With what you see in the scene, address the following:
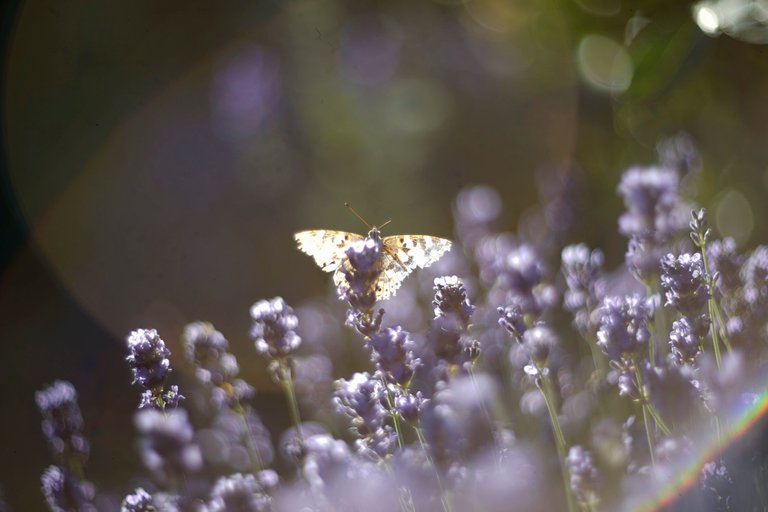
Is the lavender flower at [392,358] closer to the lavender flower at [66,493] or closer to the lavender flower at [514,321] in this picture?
the lavender flower at [514,321]

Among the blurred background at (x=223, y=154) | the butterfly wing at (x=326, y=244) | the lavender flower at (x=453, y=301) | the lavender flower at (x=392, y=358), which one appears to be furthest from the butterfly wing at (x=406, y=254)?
the blurred background at (x=223, y=154)

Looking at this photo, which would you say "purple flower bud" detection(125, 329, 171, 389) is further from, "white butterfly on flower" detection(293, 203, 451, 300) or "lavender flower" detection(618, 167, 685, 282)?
"lavender flower" detection(618, 167, 685, 282)

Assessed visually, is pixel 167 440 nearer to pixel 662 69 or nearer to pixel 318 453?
pixel 318 453

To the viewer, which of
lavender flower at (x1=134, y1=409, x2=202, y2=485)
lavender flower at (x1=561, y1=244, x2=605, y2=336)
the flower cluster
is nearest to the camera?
lavender flower at (x1=134, y1=409, x2=202, y2=485)

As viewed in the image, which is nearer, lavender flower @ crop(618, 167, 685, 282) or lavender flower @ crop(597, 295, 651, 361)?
lavender flower @ crop(597, 295, 651, 361)

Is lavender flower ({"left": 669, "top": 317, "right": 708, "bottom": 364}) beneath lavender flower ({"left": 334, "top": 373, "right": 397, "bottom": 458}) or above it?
above


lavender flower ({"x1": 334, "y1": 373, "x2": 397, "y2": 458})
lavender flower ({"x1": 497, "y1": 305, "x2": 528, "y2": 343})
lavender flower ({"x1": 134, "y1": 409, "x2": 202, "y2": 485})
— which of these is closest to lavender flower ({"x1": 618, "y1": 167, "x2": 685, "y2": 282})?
lavender flower ({"x1": 497, "y1": 305, "x2": 528, "y2": 343})

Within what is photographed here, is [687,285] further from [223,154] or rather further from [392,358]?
[223,154]
